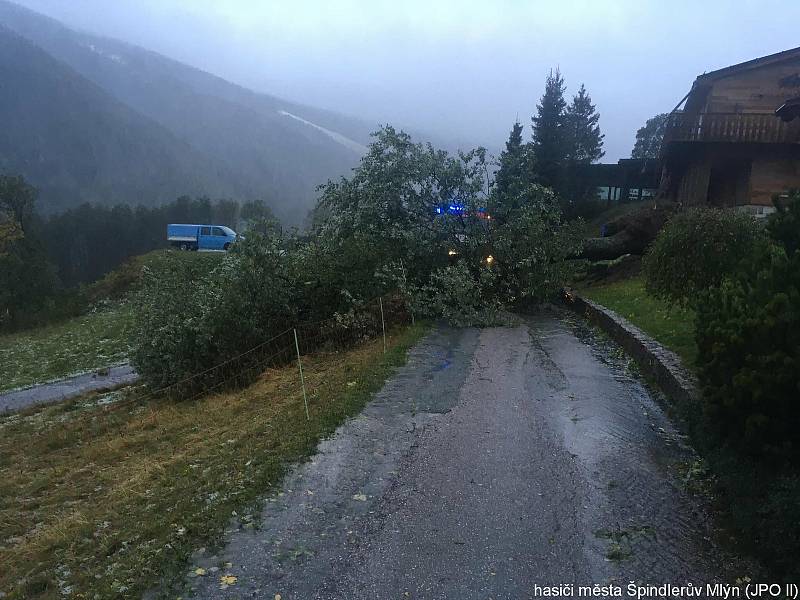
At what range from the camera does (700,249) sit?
8117 mm

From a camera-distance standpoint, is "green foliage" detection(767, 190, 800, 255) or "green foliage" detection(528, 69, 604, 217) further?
"green foliage" detection(528, 69, 604, 217)

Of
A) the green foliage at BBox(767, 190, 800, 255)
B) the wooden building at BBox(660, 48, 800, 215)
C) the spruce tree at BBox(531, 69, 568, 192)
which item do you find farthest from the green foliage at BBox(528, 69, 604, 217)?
the green foliage at BBox(767, 190, 800, 255)

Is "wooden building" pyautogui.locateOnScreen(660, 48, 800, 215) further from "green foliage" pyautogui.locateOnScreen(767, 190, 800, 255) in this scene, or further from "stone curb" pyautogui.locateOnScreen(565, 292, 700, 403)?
"green foliage" pyautogui.locateOnScreen(767, 190, 800, 255)

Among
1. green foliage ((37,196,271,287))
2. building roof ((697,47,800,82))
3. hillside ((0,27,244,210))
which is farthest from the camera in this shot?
hillside ((0,27,244,210))

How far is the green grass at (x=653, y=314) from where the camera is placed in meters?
8.28

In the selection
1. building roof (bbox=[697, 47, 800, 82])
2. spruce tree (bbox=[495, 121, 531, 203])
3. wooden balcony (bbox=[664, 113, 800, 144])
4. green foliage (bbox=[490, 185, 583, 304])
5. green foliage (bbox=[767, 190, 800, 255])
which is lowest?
green foliage (bbox=[490, 185, 583, 304])

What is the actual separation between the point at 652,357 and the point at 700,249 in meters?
1.61

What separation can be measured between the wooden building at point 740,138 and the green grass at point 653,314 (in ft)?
21.0

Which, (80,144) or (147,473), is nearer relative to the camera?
(147,473)

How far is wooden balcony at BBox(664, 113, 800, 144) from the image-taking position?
1936 cm

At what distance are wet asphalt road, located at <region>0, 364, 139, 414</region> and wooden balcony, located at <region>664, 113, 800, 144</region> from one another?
62.3 ft

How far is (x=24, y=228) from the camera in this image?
46156 millimetres

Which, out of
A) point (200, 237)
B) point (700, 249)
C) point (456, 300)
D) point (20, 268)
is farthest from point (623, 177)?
point (20, 268)

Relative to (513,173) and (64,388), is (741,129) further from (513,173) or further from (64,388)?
(64,388)
